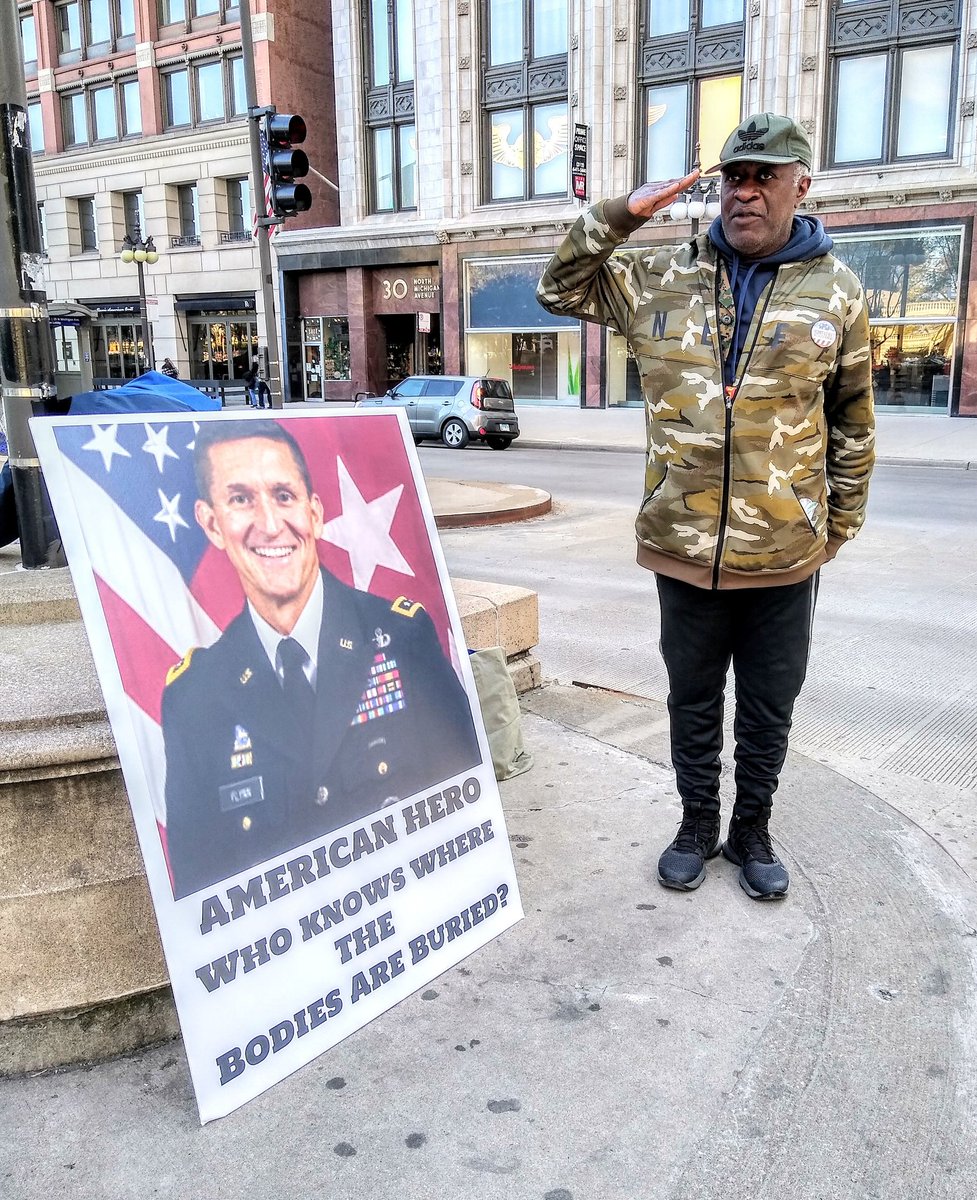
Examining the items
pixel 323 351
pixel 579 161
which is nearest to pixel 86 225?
pixel 323 351

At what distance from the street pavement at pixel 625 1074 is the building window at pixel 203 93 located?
3860 cm

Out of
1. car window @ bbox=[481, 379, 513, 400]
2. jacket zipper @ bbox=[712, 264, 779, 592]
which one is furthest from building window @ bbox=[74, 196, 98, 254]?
jacket zipper @ bbox=[712, 264, 779, 592]

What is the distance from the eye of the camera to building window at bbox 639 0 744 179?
27688mm

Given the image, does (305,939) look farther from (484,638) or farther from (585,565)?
(585,565)

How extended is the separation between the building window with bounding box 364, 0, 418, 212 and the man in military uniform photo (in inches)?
1308

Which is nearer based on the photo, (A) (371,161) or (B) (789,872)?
(B) (789,872)

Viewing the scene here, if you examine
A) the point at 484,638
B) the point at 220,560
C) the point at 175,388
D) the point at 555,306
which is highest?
the point at 555,306

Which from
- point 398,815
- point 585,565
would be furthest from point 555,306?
point 585,565

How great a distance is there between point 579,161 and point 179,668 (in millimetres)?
29251

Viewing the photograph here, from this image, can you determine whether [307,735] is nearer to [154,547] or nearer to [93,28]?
[154,547]

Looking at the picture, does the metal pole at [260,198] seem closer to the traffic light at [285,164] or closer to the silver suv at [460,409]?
the traffic light at [285,164]

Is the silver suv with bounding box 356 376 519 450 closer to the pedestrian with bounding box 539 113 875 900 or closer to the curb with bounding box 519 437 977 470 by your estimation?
the curb with bounding box 519 437 977 470

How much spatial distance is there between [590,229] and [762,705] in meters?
1.54

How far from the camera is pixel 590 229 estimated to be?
9.71 feet
